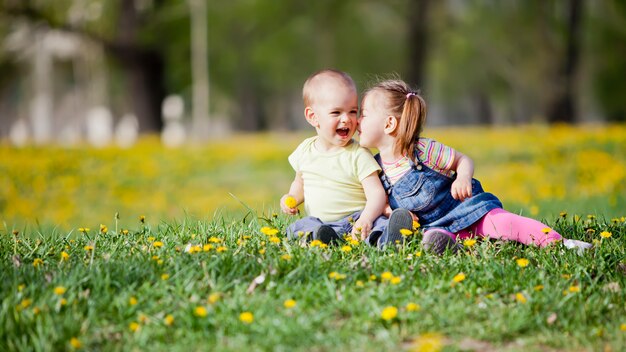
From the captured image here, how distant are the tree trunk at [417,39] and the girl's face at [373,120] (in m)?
17.0

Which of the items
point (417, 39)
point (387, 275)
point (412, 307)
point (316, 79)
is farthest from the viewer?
point (417, 39)

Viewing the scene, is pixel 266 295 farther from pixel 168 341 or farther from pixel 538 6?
pixel 538 6

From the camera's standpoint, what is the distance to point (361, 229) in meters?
4.47

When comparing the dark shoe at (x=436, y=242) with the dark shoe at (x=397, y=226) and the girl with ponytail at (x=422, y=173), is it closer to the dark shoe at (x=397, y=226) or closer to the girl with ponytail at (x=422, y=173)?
the dark shoe at (x=397, y=226)

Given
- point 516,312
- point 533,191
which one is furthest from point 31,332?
point 533,191

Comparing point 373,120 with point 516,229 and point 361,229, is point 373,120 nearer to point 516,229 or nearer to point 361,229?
point 361,229

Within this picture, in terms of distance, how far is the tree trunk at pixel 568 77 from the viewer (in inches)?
761

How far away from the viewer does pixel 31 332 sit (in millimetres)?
3131

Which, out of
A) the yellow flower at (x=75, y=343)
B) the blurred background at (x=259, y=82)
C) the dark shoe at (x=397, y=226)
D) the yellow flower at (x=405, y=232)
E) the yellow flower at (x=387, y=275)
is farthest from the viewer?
the blurred background at (x=259, y=82)

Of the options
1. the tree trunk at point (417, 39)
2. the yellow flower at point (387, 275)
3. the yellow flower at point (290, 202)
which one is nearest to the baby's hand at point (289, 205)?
the yellow flower at point (290, 202)

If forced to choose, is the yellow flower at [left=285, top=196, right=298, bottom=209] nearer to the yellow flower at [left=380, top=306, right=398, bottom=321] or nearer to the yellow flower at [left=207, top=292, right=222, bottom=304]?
the yellow flower at [left=207, top=292, right=222, bottom=304]

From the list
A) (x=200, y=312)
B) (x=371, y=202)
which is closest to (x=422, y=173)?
(x=371, y=202)

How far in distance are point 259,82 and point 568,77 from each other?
21315 millimetres

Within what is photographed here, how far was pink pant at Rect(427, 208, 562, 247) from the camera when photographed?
446 cm
